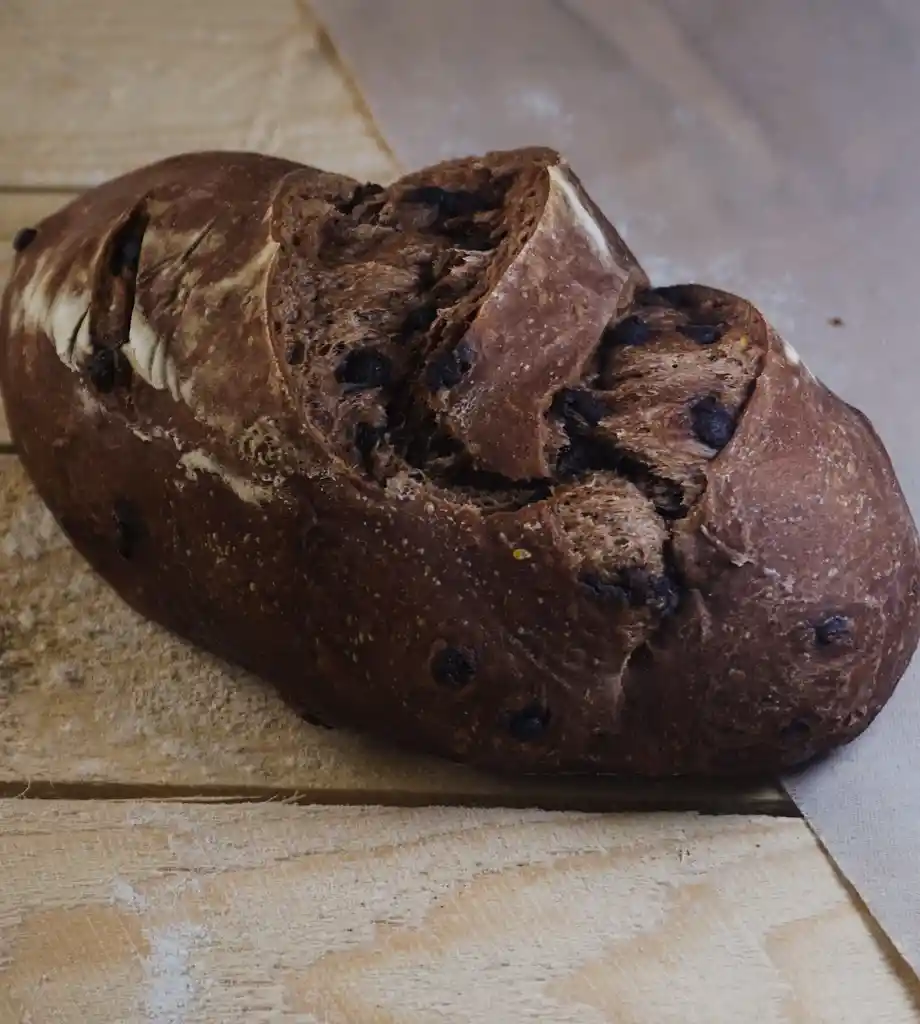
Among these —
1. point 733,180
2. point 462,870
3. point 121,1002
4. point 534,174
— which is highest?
point 534,174

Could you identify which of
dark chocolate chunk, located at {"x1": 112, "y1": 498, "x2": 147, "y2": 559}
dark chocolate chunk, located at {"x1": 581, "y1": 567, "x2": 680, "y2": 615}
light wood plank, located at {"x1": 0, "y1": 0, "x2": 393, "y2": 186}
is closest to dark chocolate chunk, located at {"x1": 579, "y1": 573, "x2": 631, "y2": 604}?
dark chocolate chunk, located at {"x1": 581, "y1": 567, "x2": 680, "y2": 615}

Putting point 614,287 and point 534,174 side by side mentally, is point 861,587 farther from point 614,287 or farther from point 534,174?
point 534,174

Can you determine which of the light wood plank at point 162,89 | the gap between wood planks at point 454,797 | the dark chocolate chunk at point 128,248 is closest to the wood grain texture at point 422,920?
the gap between wood planks at point 454,797

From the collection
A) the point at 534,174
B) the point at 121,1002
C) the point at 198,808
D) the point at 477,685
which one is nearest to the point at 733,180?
the point at 534,174

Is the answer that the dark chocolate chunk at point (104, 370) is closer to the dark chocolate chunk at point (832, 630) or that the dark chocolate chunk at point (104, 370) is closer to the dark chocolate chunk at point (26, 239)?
the dark chocolate chunk at point (26, 239)

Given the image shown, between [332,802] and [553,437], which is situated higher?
[553,437]

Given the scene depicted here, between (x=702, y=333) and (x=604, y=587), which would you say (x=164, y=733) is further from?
(x=702, y=333)

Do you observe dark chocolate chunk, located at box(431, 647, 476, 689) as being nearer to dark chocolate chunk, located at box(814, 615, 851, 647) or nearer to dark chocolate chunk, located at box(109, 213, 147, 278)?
dark chocolate chunk, located at box(814, 615, 851, 647)
